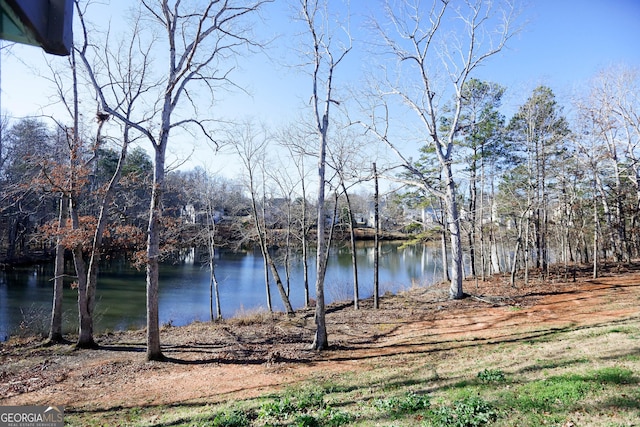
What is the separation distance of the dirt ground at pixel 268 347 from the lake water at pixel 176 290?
11.6 ft

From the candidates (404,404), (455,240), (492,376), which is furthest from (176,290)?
(492,376)

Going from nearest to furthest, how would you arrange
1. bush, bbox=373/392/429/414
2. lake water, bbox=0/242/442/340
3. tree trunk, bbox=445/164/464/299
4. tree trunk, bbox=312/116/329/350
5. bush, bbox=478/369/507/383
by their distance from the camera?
bush, bbox=373/392/429/414, bush, bbox=478/369/507/383, tree trunk, bbox=312/116/329/350, tree trunk, bbox=445/164/464/299, lake water, bbox=0/242/442/340

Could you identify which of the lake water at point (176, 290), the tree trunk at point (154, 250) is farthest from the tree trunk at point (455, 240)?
the tree trunk at point (154, 250)

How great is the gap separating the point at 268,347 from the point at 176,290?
14293mm

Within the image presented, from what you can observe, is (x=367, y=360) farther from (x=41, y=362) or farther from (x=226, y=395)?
(x=41, y=362)

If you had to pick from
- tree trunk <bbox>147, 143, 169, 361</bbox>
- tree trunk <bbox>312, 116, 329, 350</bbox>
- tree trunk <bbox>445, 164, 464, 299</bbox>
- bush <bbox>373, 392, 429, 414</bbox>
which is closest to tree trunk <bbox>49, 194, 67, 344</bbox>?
tree trunk <bbox>147, 143, 169, 361</bbox>

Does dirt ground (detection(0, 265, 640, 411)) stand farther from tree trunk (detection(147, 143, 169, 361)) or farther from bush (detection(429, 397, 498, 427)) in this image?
bush (detection(429, 397, 498, 427))

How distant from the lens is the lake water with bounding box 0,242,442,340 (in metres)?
16.2

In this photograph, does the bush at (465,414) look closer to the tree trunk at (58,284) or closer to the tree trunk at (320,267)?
the tree trunk at (320,267)

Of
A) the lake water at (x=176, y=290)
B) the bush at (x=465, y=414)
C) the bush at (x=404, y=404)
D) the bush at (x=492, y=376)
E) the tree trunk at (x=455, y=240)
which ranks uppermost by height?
the tree trunk at (x=455, y=240)

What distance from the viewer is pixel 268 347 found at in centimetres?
1045

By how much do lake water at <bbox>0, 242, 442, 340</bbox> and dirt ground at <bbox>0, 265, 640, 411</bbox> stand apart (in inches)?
139

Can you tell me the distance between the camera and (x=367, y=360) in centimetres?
835

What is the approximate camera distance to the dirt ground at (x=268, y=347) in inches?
287
